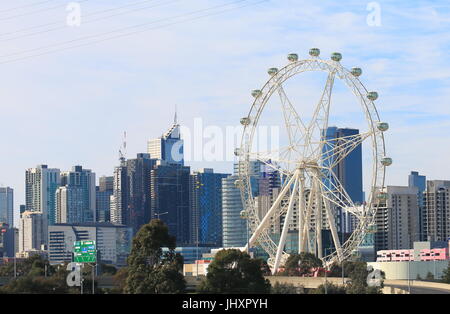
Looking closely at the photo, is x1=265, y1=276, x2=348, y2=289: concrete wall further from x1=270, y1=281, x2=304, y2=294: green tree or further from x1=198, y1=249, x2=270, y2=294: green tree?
x1=198, y1=249, x2=270, y2=294: green tree

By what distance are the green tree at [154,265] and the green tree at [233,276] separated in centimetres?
383

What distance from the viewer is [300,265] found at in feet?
566

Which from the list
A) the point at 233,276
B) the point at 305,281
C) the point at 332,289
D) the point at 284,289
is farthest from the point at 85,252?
the point at 332,289

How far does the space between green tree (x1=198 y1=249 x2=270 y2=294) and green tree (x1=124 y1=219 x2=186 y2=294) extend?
383 centimetres

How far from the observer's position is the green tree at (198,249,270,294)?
427 feet

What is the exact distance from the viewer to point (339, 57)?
157 meters

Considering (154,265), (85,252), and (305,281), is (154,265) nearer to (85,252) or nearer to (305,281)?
(85,252)

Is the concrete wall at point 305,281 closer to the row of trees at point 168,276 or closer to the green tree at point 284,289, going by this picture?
the green tree at point 284,289

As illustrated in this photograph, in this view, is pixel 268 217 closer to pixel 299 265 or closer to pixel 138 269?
pixel 299 265

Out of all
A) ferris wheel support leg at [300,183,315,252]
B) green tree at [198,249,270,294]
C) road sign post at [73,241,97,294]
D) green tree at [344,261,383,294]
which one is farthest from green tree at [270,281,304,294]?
road sign post at [73,241,97,294]

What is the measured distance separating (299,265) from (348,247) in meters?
14.6

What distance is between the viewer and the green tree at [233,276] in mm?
130125

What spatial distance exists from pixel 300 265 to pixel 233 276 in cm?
4142
